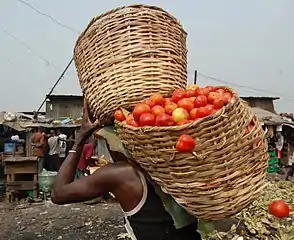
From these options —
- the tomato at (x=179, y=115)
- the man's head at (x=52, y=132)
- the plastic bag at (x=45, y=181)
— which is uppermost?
the tomato at (x=179, y=115)

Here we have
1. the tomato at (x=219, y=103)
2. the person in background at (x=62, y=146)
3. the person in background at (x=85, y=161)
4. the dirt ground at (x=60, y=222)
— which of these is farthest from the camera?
the person in background at (x=62, y=146)

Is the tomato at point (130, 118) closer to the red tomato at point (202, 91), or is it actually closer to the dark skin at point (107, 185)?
the dark skin at point (107, 185)

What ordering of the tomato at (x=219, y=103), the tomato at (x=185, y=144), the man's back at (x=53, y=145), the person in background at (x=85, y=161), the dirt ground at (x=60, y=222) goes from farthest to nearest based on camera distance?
1. the man's back at (x=53, y=145)
2. the person in background at (x=85, y=161)
3. the dirt ground at (x=60, y=222)
4. the tomato at (x=219, y=103)
5. the tomato at (x=185, y=144)

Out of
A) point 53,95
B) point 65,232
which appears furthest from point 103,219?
point 53,95

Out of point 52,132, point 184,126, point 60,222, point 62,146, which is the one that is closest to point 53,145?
point 62,146

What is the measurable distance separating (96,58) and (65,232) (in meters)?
5.51

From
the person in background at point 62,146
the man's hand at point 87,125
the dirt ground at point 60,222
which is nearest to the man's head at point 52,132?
the person in background at point 62,146

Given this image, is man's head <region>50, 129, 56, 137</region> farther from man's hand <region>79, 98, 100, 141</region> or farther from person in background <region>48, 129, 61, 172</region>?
man's hand <region>79, 98, 100, 141</region>

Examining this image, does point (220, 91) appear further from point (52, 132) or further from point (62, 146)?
point (52, 132)

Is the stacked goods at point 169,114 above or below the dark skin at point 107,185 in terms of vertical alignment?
above

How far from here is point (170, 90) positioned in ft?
6.63

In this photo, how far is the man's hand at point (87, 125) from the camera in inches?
82.5

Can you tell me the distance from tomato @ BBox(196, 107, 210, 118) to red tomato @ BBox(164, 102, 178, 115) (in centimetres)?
13

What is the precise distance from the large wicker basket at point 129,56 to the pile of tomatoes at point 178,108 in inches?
3.4
